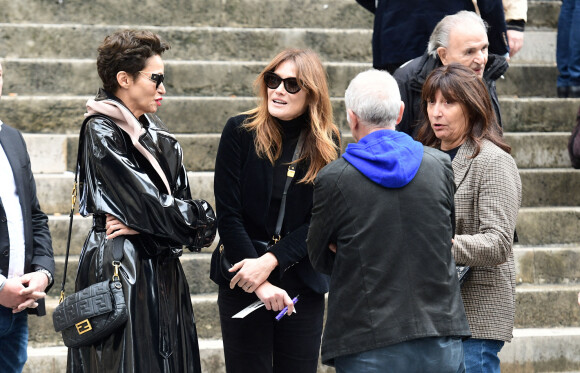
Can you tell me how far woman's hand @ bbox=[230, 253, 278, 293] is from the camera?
12.6 ft

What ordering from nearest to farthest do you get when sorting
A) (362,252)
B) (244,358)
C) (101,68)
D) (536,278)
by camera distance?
(362,252) → (101,68) → (244,358) → (536,278)

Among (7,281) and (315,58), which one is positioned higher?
(315,58)

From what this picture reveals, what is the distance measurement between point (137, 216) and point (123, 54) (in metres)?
0.66

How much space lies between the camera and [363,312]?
3125 mm

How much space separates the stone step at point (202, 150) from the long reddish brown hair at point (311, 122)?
2252 mm

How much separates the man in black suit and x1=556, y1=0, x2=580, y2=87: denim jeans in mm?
4731

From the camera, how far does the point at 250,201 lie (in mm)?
3986

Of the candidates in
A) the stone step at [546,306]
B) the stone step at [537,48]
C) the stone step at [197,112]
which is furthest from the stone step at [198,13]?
the stone step at [546,306]

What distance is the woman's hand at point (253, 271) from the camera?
151 inches

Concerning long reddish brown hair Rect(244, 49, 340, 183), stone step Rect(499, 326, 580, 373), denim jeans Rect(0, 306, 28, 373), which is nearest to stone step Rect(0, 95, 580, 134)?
stone step Rect(499, 326, 580, 373)

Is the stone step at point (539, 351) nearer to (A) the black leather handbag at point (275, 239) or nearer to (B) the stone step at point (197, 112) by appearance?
(A) the black leather handbag at point (275, 239)

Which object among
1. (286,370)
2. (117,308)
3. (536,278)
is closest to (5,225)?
(117,308)

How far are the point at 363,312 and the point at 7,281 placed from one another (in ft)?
5.04

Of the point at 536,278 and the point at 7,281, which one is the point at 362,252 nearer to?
the point at 7,281
